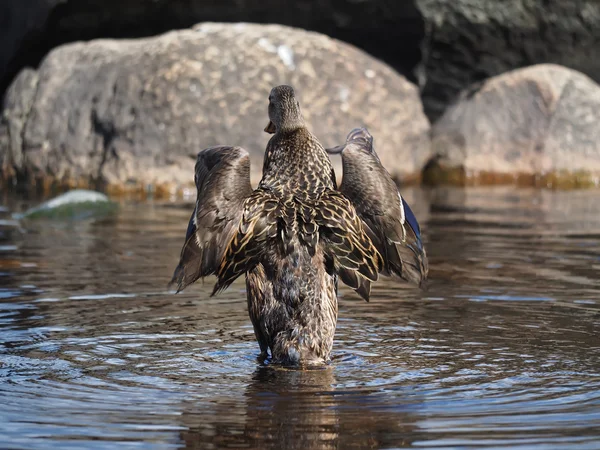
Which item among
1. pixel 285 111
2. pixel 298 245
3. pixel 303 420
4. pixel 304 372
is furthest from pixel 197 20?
pixel 303 420

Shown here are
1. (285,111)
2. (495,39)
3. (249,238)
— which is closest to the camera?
(249,238)

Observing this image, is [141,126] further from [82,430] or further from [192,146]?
[82,430]

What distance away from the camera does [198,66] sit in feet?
44.5

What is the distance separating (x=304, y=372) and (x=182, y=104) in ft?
28.7

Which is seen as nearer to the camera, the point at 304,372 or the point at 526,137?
the point at 304,372

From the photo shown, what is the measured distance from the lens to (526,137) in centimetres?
1468

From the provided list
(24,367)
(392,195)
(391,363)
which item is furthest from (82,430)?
(392,195)

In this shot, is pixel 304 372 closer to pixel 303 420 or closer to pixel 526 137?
pixel 303 420

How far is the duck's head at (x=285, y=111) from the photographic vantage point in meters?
5.85

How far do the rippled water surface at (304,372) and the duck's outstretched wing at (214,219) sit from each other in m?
0.40

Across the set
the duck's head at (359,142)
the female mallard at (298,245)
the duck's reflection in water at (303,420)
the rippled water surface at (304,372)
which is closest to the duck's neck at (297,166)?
the female mallard at (298,245)

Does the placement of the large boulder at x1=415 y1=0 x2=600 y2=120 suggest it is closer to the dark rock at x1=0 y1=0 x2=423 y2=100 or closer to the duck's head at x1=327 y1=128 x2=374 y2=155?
the dark rock at x1=0 y1=0 x2=423 y2=100

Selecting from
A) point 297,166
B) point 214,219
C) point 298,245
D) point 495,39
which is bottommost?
point 298,245

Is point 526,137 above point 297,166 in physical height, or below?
above
